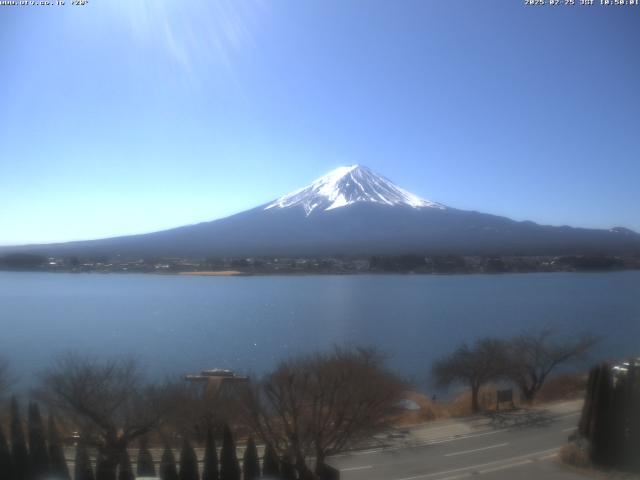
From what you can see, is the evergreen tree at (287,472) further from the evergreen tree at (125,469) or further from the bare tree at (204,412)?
the evergreen tree at (125,469)

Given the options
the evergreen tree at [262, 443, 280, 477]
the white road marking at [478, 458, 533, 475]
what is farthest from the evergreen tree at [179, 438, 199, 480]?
the white road marking at [478, 458, 533, 475]

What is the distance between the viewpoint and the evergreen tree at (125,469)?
15.7ft

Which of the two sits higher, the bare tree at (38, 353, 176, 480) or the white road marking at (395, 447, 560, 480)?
the bare tree at (38, 353, 176, 480)

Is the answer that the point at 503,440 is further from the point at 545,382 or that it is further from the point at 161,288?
the point at 161,288

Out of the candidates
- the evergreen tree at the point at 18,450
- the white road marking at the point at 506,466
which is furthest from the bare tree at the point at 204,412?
the white road marking at the point at 506,466

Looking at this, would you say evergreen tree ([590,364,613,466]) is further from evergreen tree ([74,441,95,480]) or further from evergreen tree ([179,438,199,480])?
evergreen tree ([74,441,95,480])

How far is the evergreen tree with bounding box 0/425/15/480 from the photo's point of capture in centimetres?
475

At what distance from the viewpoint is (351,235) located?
4481 cm

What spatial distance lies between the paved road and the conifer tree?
7.89ft

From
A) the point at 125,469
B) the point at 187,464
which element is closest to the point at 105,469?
the point at 125,469

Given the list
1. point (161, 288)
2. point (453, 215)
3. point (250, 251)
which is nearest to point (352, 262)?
point (250, 251)

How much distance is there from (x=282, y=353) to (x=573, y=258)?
2315 cm

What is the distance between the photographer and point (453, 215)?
4775cm

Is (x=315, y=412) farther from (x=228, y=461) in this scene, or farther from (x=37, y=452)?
(x=37, y=452)
